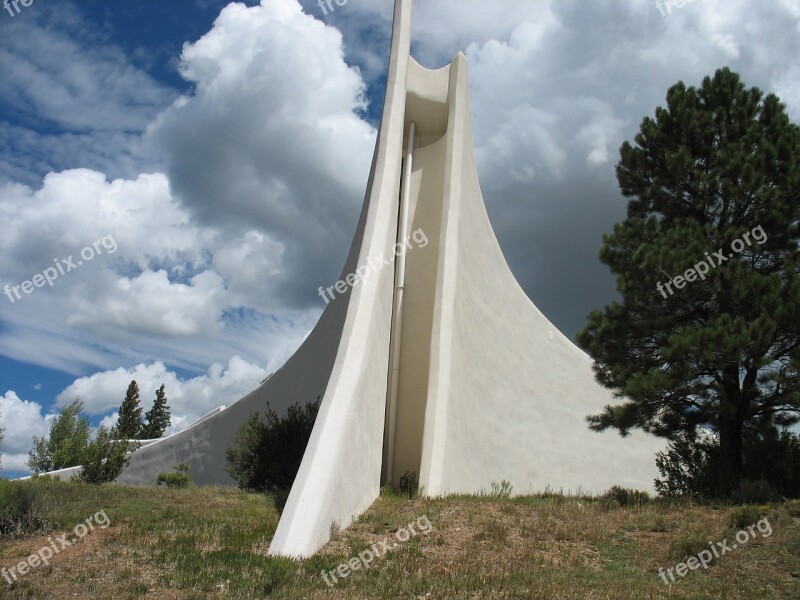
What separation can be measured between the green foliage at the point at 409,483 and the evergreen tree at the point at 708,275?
275cm

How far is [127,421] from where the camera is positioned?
39.2 m

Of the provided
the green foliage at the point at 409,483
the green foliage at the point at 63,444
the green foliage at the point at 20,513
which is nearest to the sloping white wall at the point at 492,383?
the green foliage at the point at 409,483

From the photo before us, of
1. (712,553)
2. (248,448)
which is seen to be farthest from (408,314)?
(712,553)

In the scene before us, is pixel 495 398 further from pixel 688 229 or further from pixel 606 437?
pixel 688 229

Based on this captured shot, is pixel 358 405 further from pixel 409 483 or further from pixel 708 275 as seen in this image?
pixel 708 275

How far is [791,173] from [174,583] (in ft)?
28.7

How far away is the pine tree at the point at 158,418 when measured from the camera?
44500 millimetres

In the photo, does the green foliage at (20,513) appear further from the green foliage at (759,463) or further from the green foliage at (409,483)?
the green foliage at (759,463)

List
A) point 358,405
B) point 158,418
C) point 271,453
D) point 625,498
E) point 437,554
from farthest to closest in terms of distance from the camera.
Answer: point 158,418
point 271,453
point 625,498
point 358,405
point 437,554

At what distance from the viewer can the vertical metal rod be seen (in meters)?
10.4

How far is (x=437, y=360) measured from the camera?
10023 mm

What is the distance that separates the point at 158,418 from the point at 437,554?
1713 inches

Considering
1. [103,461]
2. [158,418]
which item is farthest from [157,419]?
[103,461]

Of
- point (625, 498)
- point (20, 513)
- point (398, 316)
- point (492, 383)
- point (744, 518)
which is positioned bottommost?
point (20, 513)
